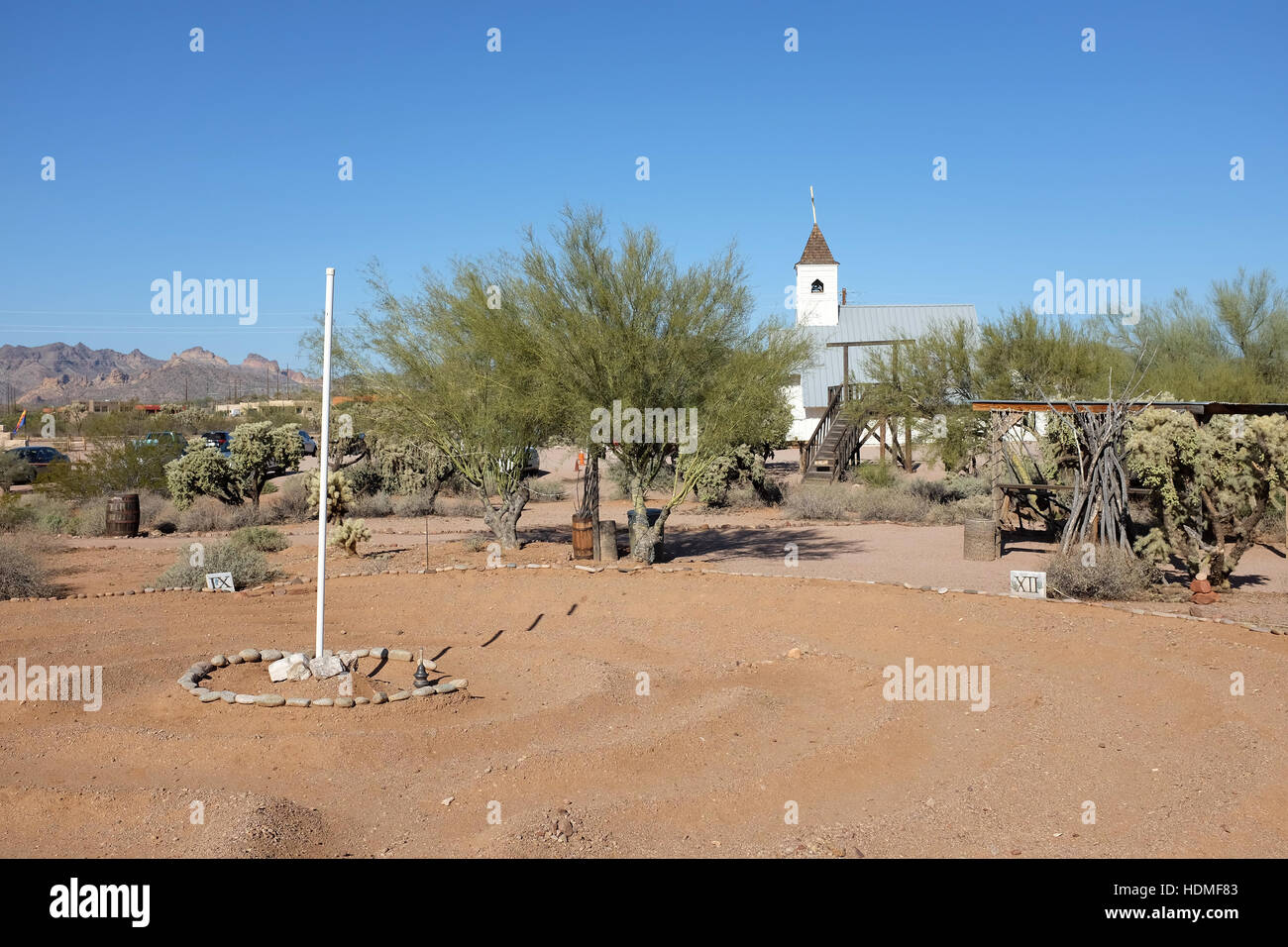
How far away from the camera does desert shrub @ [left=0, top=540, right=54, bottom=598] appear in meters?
12.3

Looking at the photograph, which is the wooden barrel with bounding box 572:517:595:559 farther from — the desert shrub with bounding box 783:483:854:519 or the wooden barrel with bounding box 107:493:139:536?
the wooden barrel with bounding box 107:493:139:536

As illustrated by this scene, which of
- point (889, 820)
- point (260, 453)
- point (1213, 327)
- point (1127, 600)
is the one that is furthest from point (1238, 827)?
point (1213, 327)

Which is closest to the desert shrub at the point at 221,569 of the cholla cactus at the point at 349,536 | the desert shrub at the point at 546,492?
the cholla cactus at the point at 349,536

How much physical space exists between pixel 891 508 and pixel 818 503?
5.35 ft

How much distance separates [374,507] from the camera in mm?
22953

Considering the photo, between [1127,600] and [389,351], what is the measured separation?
11552 millimetres

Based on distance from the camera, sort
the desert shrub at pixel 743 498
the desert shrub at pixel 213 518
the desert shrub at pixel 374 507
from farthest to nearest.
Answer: the desert shrub at pixel 743 498, the desert shrub at pixel 374 507, the desert shrub at pixel 213 518

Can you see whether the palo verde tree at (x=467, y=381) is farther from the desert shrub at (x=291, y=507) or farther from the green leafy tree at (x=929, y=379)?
the green leafy tree at (x=929, y=379)

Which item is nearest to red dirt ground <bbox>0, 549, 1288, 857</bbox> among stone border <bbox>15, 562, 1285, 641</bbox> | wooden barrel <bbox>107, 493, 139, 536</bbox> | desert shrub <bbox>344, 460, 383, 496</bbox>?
stone border <bbox>15, 562, 1285, 641</bbox>

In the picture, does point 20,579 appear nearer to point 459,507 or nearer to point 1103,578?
point 459,507

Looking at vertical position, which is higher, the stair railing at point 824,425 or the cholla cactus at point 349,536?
the stair railing at point 824,425

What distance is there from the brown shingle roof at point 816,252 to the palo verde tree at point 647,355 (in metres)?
36.8

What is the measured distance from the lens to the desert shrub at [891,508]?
70.5ft

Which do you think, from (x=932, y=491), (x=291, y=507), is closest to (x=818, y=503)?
(x=932, y=491)
